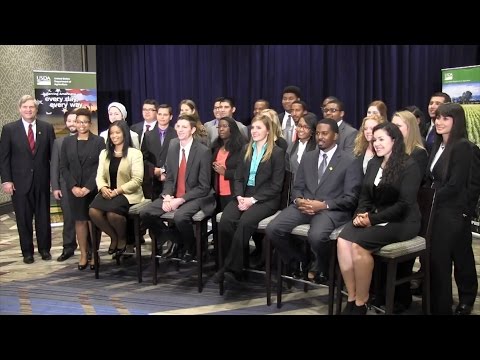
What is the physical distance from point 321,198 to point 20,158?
297cm

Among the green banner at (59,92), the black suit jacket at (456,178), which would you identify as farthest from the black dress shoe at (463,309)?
the green banner at (59,92)

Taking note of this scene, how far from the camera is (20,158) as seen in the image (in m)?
5.38

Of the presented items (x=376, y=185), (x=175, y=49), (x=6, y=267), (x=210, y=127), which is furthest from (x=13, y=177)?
(x=175, y=49)

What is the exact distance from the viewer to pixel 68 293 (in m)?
→ 4.54

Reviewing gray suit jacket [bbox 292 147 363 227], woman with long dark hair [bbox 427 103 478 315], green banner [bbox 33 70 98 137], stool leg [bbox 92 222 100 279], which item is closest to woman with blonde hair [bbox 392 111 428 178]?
woman with long dark hair [bbox 427 103 478 315]

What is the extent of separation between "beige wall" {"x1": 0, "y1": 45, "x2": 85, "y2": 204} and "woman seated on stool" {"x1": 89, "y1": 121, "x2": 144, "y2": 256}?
407cm

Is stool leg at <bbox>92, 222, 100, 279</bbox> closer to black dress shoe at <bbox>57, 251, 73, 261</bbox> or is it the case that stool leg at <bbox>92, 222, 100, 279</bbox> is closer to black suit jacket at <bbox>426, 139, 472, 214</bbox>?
black dress shoe at <bbox>57, 251, 73, 261</bbox>

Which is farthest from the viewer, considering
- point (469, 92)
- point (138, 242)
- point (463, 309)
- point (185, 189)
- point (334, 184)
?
point (469, 92)

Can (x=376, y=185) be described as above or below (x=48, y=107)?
below

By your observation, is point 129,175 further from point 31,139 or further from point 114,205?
point 31,139

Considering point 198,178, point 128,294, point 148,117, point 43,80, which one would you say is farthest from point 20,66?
point 128,294

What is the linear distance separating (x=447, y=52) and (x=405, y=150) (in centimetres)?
437
